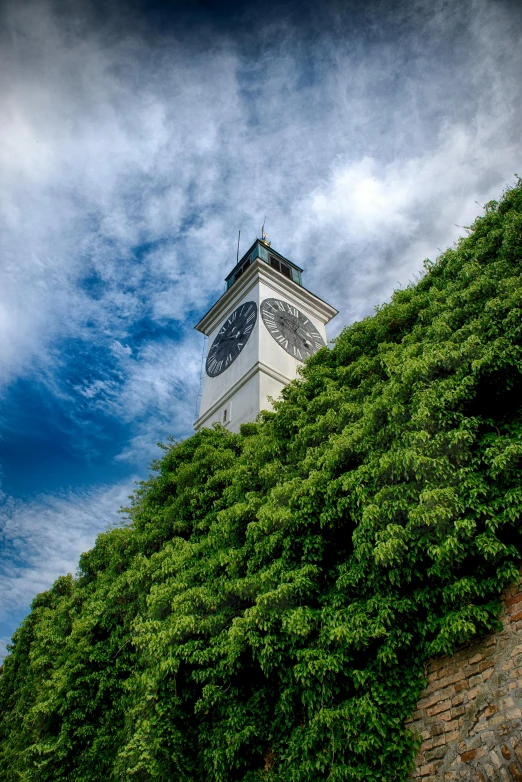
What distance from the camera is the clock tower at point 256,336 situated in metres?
18.6

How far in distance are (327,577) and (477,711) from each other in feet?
8.56

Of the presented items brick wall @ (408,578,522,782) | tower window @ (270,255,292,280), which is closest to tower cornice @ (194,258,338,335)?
tower window @ (270,255,292,280)

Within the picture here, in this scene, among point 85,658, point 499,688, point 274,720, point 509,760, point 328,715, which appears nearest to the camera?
point 509,760

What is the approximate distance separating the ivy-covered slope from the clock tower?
661cm

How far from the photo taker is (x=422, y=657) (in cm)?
624

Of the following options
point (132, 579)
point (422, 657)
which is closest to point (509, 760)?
point (422, 657)

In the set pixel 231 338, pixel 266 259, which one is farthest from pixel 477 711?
pixel 266 259

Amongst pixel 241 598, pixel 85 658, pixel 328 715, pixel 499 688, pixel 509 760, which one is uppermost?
pixel 85 658

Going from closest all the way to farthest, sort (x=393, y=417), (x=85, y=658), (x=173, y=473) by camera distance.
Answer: (x=393, y=417), (x=85, y=658), (x=173, y=473)

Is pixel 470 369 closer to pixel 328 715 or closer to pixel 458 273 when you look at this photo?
pixel 458 273

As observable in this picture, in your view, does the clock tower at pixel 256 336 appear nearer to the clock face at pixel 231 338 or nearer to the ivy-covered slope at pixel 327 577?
the clock face at pixel 231 338

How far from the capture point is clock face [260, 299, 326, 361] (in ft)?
67.8

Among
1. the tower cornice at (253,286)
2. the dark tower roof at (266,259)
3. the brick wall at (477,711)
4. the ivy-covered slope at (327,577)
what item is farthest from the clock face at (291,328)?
the brick wall at (477,711)

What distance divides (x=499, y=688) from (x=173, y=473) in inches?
356
